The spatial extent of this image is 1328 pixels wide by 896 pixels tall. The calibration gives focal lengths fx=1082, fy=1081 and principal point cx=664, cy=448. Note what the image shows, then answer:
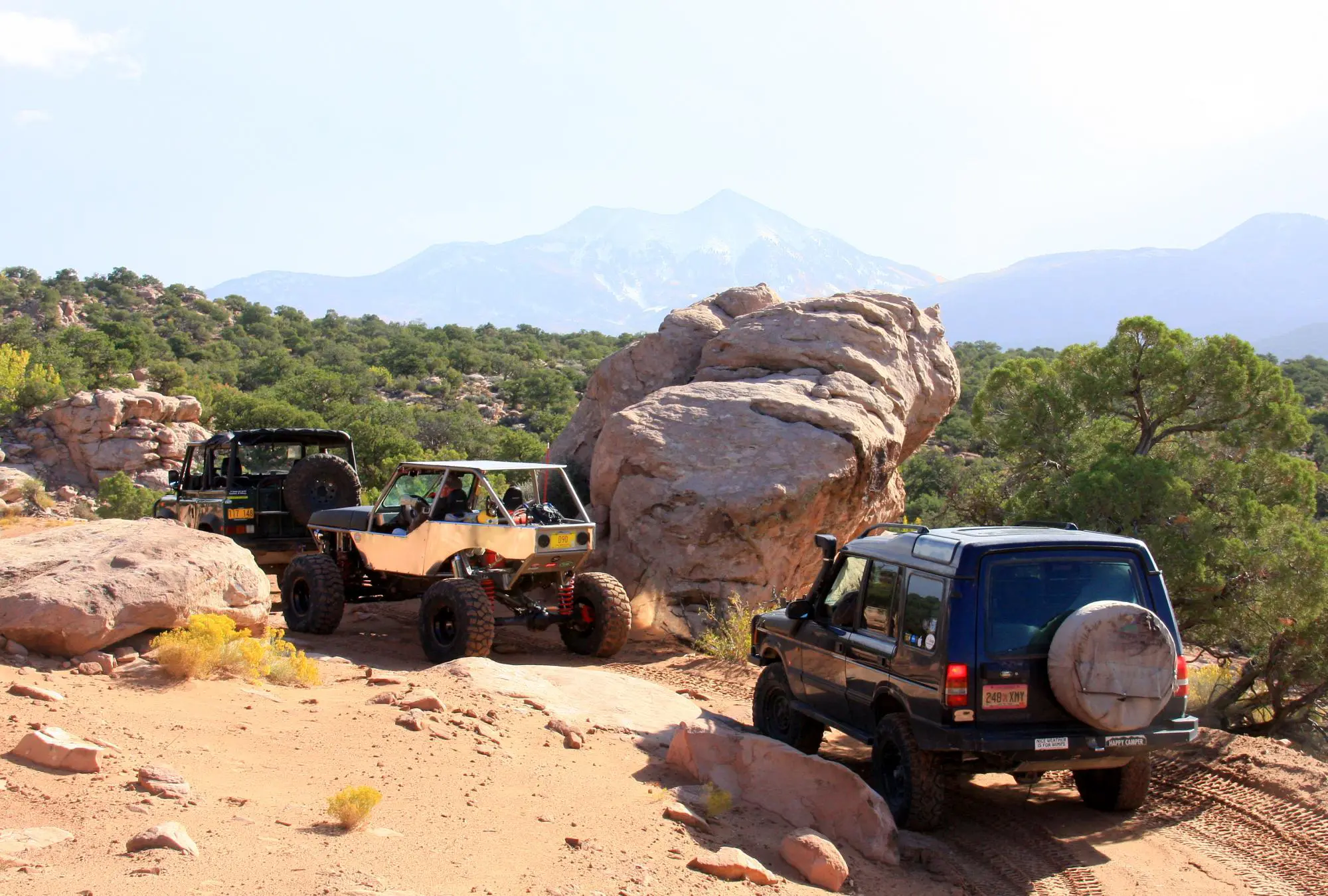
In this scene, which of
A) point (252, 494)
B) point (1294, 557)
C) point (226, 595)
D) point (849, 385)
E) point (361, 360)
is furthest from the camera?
point (361, 360)

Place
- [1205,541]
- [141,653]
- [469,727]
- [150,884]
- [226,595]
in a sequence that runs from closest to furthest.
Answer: [150,884]
[469,727]
[141,653]
[226,595]
[1205,541]

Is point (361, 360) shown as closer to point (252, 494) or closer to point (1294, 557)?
point (252, 494)

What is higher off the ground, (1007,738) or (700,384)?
(700,384)

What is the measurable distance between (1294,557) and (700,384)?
23.8 ft

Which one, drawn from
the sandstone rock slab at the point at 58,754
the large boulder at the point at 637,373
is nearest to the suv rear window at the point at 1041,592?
the sandstone rock slab at the point at 58,754

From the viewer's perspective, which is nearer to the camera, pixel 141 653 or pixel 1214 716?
pixel 141 653

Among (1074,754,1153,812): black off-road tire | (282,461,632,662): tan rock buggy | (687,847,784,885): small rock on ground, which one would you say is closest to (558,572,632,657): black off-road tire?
(282,461,632,662): tan rock buggy

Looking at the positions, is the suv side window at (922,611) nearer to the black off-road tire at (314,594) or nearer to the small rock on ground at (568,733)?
the small rock on ground at (568,733)

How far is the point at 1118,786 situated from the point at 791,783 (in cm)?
226

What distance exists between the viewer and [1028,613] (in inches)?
249

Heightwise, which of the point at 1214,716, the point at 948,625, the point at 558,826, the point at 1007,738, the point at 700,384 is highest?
the point at 700,384

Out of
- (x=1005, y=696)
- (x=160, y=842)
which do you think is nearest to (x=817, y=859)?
(x=1005, y=696)

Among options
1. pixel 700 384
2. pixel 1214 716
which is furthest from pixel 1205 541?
pixel 700 384

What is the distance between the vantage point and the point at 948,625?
6230 mm
